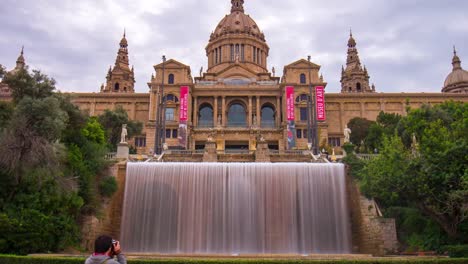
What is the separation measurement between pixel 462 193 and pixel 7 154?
19080 millimetres

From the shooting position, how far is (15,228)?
1756 centimetres

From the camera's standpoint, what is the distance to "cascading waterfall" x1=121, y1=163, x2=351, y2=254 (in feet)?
79.1

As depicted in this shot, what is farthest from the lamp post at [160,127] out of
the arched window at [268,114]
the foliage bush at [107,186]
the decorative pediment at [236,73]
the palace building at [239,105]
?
the decorative pediment at [236,73]

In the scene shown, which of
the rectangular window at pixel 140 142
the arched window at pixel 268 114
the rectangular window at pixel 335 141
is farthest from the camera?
the rectangular window at pixel 335 141

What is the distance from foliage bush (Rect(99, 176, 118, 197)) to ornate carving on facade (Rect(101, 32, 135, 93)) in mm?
45746

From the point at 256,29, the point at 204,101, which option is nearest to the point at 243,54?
the point at 256,29

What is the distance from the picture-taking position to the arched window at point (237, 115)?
58062 mm

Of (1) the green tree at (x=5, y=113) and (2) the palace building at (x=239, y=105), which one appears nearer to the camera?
(1) the green tree at (x=5, y=113)

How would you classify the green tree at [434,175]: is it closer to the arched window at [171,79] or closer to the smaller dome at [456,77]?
the arched window at [171,79]

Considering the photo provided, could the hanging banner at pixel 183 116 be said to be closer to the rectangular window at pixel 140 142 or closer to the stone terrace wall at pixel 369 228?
the rectangular window at pixel 140 142

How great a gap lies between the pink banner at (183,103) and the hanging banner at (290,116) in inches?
472

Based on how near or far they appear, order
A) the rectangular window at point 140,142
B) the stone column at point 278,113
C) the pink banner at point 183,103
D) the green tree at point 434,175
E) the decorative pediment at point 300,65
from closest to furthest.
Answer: the green tree at point 434,175
the pink banner at point 183,103
the stone column at point 278,113
the rectangular window at point 140,142
the decorative pediment at point 300,65

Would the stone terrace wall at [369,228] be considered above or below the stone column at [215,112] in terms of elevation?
below

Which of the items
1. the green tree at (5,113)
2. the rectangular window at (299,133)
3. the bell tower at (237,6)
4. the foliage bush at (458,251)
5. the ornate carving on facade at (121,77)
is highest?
the bell tower at (237,6)
